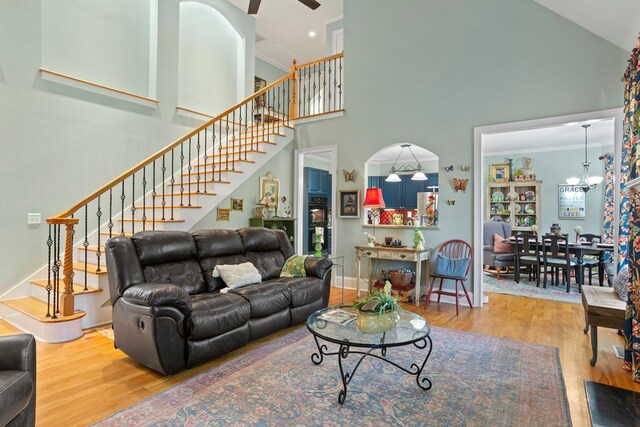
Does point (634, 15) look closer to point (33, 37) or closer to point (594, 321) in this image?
point (594, 321)

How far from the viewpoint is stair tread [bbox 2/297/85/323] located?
11.1 ft

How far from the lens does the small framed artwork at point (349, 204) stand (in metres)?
5.82

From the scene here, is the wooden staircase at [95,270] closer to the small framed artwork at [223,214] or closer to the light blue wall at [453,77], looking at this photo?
the small framed artwork at [223,214]

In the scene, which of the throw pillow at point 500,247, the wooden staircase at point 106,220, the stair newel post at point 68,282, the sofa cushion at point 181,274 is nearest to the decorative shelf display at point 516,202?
the throw pillow at point 500,247

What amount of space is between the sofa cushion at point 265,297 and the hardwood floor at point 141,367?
318 mm

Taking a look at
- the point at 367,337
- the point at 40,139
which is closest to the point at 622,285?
the point at 367,337

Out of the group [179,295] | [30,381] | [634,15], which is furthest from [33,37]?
[634,15]

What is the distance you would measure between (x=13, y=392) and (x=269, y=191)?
15.7 ft

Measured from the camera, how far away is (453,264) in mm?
4648

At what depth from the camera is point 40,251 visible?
442 centimetres

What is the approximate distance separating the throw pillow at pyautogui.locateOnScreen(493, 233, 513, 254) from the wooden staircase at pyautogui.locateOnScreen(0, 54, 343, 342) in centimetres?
453

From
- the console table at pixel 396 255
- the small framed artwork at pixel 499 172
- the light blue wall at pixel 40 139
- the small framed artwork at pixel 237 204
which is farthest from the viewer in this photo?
the small framed artwork at pixel 499 172

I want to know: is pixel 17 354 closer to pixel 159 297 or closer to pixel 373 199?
pixel 159 297

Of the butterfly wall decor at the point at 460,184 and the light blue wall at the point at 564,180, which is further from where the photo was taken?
the light blue wall at the point at 564,180
